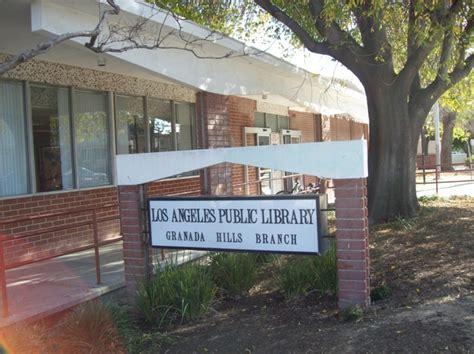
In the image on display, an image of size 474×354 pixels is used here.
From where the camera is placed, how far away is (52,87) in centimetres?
866

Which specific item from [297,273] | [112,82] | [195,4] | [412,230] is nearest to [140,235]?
[297,273]

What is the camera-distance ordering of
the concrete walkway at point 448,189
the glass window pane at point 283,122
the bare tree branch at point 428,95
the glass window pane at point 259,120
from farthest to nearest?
the glass window pane at point 283,122
the concrete walkway at point 448,189
the glass window pane at point 259,120
the bare tree branch at point 428,95

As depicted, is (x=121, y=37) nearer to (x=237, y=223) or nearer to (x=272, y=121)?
(x=237, y=223)

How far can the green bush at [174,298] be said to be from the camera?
17.2 ft

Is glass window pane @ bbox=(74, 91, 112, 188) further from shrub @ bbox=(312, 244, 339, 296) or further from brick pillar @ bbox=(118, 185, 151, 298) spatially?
shrub @ bbox=(312, 244, 339, 296)

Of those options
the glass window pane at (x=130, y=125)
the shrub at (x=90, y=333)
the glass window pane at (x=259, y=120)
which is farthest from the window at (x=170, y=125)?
the shrub at (x=90, y=333)

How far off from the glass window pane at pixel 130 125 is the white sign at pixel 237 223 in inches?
182

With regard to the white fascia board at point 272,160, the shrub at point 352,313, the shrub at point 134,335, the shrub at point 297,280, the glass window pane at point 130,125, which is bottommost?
the shrub at point 134,335

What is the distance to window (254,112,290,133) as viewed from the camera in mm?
15203

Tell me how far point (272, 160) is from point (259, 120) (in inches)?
404

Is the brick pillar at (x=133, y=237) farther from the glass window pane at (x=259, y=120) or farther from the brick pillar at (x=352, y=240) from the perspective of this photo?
the glass window pane at (x=259, y=120)

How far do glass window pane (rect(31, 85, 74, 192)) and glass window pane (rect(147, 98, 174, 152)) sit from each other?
216cm

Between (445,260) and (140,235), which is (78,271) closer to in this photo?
(140,235)

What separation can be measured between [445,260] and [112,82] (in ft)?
20.9
